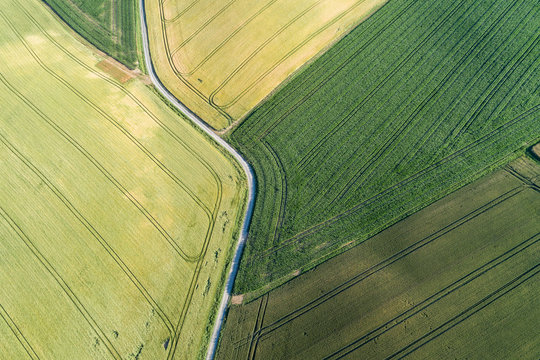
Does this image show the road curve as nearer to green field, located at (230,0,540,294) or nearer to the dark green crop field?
green field, located at (230,0,540,294)

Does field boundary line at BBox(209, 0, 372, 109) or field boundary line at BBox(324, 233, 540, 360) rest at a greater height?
field boundary line at BBox(209, 0, 372, 109)

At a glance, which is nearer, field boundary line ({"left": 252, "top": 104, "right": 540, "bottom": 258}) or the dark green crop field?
field boundary line ({"left": 252, "top": 104, "right": 540, "bottom": 258})

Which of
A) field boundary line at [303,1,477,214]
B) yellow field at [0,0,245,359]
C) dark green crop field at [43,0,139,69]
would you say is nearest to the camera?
yellow field at [0,0,245,359]

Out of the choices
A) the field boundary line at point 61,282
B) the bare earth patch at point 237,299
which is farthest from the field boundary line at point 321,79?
the field boundary line at point 61,282

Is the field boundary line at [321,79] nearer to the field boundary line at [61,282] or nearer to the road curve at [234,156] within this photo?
the road curve at [234,156]

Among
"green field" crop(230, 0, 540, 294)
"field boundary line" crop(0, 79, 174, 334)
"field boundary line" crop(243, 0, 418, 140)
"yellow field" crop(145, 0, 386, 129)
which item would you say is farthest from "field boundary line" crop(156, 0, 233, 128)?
"field boundary line" crop(0, 79, 174, 334)

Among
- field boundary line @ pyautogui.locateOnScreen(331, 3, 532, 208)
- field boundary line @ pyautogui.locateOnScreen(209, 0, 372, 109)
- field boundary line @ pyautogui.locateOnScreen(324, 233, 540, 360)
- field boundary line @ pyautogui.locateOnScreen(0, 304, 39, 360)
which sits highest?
field boundary line @ pyautogui.locateOnScreen(209, 0, 372, 109)

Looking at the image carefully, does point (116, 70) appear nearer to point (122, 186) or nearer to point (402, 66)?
point (122, 186)
